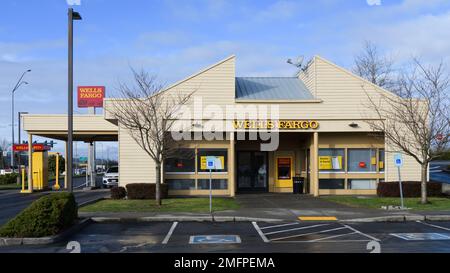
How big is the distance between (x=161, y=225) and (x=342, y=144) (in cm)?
1428

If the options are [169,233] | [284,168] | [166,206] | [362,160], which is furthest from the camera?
[284,168]

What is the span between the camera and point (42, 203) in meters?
13.6

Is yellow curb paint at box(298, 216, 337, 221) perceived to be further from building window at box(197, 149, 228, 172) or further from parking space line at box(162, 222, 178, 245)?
building window at box(197, 149, 228, 172)

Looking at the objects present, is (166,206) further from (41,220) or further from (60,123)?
(60,123)

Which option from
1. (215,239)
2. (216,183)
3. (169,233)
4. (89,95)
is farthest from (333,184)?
(89,95)

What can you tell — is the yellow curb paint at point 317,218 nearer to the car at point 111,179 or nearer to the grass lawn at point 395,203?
the grass lawn at point 395,203

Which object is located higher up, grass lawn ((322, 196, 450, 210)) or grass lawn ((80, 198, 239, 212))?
grass lawn ((80, 198, 239, 212))

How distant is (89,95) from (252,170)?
756 inches

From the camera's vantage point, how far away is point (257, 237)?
13.4 meters

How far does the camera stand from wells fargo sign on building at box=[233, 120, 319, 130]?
26.0 m

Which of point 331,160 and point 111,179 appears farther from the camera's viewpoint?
point 111,179

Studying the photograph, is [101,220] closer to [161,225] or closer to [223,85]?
[161,225]

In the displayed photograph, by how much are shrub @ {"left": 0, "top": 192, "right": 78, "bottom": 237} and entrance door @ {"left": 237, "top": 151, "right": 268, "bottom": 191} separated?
1628cm

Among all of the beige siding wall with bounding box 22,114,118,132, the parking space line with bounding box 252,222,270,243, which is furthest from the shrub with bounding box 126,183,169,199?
the beige siding wall with bounding box 22,114,118,132
